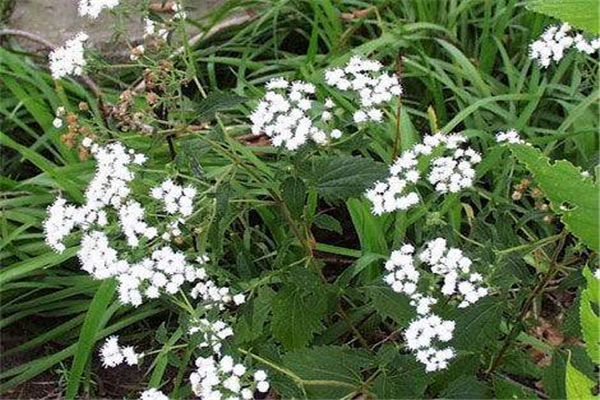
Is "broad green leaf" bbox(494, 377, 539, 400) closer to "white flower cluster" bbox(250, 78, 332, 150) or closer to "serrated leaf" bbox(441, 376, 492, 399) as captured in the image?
"serrated leaf" bbox(441, 376, 492, 399)

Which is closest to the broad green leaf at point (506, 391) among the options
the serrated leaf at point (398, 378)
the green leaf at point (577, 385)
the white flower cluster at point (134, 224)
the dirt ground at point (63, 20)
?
the serrated leaf at point (398, 378)

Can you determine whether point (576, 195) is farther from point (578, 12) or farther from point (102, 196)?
point (102, 196)

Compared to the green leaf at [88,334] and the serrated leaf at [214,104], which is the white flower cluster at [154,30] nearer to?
the serrated leaf at [214,104]

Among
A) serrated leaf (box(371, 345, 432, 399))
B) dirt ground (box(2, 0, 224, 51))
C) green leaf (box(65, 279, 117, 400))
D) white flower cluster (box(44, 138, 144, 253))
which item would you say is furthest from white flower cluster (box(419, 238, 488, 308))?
dirt ground (box(2, 0, 224, 51))

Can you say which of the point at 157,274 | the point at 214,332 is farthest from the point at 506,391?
the point at 157,274

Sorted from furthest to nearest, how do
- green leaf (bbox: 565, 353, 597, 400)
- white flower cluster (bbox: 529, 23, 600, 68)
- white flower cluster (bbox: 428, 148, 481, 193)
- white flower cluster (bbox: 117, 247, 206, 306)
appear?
white flower cluster (bbox: 529, 23, 600, 68) < white flower cluster (bbox: 428, 148, 481, 193) < white flower cluster (bbox: 117, 247, 206, 306) < green leaf (bbox: 565, 353, 597, 400)

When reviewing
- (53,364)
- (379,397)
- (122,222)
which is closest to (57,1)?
(53,364)
